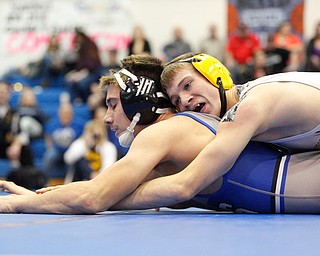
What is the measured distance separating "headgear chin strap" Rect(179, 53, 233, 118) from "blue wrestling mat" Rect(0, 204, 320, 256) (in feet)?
1.54

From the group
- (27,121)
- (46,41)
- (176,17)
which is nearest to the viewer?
(27,121)

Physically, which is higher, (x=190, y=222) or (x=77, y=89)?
(x=190, y=222)

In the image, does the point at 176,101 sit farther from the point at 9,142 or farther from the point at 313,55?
the point at 313,55

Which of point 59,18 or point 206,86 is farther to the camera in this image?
point 59,18

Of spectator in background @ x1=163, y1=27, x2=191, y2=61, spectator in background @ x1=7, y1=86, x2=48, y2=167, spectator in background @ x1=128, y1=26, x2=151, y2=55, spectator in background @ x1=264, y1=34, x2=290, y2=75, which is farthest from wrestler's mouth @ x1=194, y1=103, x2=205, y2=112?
spectator in background @ x1=163, y1=27, x2=191, y2=61

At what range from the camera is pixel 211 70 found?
248 cm

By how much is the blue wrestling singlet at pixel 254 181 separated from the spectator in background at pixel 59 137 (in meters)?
4.58

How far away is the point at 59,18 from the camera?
993 cm

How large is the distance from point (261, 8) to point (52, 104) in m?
3.11

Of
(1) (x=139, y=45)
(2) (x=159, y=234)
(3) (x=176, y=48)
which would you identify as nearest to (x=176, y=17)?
(3) (x=176, y=48)

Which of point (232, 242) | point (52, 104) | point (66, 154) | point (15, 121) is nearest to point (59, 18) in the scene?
point (52, 104)

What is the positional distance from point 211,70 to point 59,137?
4879 mm

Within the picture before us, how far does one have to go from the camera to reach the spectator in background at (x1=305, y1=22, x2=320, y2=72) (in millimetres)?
7508

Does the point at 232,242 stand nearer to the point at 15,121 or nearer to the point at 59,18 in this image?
the point at 15,121
